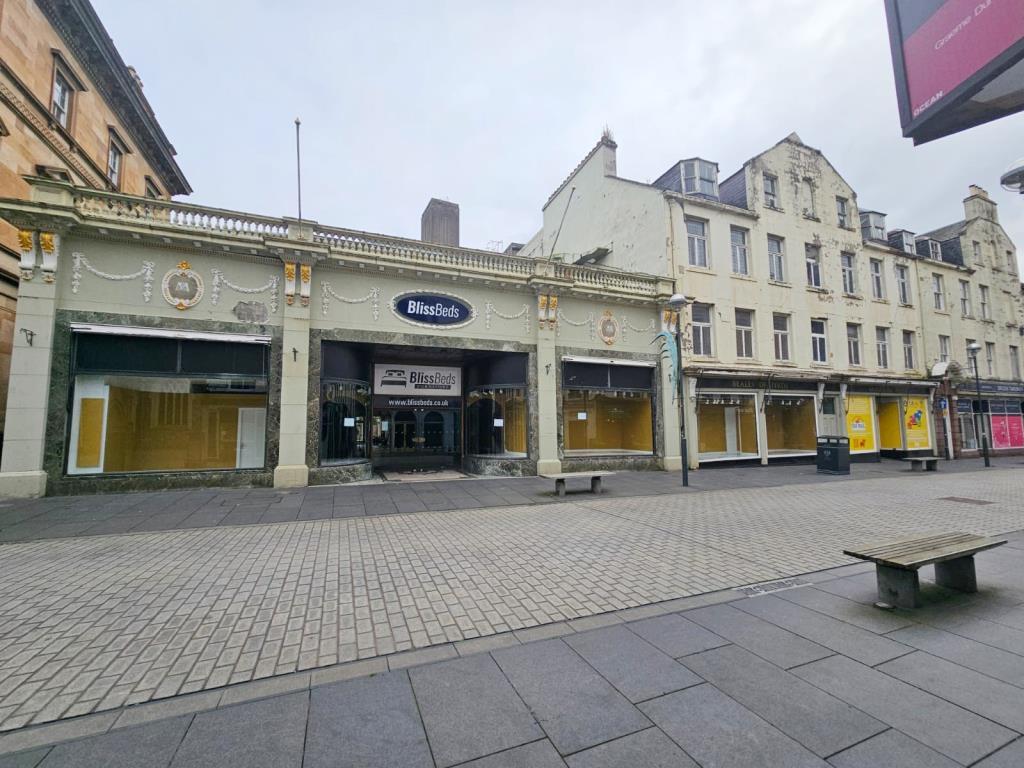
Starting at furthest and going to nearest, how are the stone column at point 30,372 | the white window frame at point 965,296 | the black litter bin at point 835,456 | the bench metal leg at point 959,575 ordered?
the white window frame at point 965,296
the black litter bin at point 835,456
the stone column at point 30,372
the bench metal leg at point 959,575

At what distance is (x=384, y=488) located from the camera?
12.4 m

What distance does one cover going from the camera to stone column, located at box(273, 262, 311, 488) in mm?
12391

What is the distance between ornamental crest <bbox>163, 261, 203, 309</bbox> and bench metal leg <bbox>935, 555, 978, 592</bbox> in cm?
1568

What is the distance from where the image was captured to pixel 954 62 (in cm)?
351

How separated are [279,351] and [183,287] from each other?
2.85m

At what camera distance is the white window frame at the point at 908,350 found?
23.6 meters

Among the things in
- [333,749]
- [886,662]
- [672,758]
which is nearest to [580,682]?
[672,758]

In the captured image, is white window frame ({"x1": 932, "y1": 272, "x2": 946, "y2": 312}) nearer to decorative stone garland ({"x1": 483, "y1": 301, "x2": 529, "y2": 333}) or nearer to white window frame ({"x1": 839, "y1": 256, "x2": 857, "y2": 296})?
white window frame ({"x1": 839, "y1": 256, "x2": 857, "y2": 296})

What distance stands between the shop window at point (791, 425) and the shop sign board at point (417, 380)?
549 inches

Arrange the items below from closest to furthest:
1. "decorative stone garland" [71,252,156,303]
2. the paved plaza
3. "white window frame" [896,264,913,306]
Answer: the paved plaza → "decorative stone garland" [71,252,156,303] → "white window frame" [896,264,913,306]

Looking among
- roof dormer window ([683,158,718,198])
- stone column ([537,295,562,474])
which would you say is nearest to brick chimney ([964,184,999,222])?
roof dormer window ([683,158,718,198])

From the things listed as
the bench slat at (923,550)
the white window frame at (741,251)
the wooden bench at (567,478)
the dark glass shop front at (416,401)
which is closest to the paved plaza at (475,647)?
the bench slat at (923,550)

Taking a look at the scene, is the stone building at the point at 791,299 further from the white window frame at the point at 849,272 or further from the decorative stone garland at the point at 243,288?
the decorative stone garland at the point at 243,288

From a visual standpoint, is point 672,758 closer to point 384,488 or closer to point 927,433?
point 384,488
